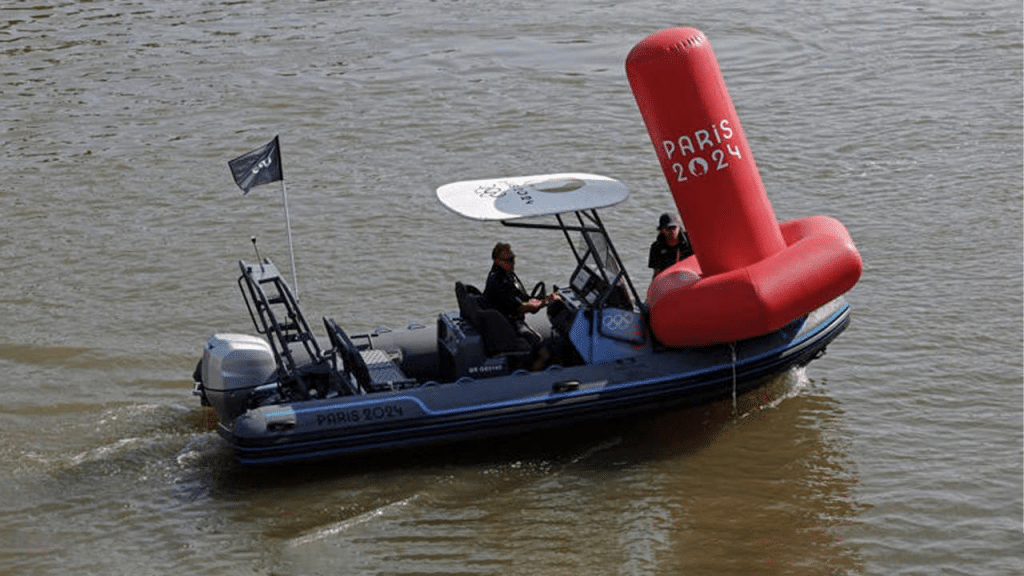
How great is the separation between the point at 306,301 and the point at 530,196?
379 cm

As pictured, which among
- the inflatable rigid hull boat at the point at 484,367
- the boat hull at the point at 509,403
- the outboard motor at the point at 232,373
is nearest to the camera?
the boat hull at the point at 509,403

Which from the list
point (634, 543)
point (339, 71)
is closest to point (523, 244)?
point (634, 543)

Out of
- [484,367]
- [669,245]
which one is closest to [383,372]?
[484,367]

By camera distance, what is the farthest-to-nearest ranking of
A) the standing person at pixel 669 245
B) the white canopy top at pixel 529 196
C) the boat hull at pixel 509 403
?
the standing person at pixel 669 245
the white canopy top at pixel 529 196
the boat hull at pixel 509 403

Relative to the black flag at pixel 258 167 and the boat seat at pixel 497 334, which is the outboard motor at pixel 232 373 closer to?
the black flag at pixel 258 167

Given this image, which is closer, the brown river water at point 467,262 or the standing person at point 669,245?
the brown river water at point 467,262

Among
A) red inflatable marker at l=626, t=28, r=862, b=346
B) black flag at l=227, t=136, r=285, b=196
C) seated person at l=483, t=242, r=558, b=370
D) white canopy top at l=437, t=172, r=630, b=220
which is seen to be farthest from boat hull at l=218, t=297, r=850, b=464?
black flag at l=227, t=136, r=285, b=196

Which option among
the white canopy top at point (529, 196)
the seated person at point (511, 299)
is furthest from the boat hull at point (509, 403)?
the white canopy top at point (529, 196)

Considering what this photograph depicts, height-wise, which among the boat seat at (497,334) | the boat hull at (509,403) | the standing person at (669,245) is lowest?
the boat hull at (509,403)

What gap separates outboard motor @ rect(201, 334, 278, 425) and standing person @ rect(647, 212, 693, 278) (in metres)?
3.54

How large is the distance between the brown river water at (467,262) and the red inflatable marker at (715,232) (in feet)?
3.61

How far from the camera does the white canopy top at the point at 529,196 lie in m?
10.8

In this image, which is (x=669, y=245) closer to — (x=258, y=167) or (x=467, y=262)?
(x=467, y=262)

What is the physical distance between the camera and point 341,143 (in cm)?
1875
